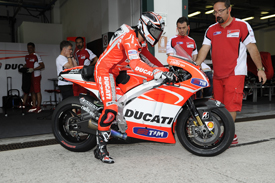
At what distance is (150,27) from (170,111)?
90 cm

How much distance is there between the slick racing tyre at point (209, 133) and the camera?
9.64 ft

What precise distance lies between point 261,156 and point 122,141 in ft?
5.14

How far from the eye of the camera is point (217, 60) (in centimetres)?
352

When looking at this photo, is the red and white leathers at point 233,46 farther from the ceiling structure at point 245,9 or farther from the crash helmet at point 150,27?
the ceiling structure at point 245,9

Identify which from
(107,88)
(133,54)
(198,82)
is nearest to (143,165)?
(107,88)

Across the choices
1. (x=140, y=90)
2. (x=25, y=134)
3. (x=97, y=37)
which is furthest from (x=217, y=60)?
(x=97, y=37)

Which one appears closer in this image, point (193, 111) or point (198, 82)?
point (198, 82)

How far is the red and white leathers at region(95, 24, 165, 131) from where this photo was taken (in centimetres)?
277

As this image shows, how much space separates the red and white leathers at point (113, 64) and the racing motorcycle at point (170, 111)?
126 mm

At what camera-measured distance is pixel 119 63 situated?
10.2ft

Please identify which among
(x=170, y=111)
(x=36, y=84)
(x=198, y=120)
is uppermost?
(x=36, y=84)

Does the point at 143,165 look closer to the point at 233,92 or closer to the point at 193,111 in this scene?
the point at 193,111

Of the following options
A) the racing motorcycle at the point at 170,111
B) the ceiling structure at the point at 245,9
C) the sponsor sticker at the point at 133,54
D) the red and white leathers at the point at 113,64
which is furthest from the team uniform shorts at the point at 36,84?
the ceiling structure at the point at 245,9

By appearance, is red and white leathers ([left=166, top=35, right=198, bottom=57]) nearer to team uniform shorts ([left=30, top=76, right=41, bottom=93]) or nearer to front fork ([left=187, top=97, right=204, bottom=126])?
front fork ([left=187, top=97, right=204, bottom=126])
